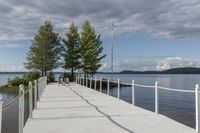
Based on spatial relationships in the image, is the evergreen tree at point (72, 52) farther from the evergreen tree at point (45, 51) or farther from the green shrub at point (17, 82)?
the green shrub at point (17, 82)

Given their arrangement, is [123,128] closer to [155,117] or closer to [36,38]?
[155,117]

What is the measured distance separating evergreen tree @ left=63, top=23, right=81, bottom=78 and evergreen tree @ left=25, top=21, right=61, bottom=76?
1947 millimetres

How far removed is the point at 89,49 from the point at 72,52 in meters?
3.13

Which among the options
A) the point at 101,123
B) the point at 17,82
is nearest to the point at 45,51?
the point at 17,82

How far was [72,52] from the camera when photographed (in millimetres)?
67812

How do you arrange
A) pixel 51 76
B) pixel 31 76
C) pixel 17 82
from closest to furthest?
pixel 17 82 < pixel 31 76 < pixel 51 76

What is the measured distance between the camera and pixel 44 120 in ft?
38.5

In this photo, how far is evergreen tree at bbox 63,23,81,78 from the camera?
67750 mm

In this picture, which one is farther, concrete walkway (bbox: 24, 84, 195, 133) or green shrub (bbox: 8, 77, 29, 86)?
green shrub (bbox: 8, 77, 29, 86)

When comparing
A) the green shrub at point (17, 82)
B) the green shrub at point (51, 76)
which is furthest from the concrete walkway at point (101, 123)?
the green shrub at point (51, 76)

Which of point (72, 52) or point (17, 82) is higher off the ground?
point (72, 52)

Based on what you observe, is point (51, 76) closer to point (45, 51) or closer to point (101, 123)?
point (45, 51)

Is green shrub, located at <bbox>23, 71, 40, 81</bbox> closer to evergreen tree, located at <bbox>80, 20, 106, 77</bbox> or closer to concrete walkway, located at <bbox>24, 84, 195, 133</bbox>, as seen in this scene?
evergreen tree, located at <bbox>80, 20, 106, 77</bbox>

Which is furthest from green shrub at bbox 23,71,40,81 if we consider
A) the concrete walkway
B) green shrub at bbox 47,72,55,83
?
the concrete walkway
